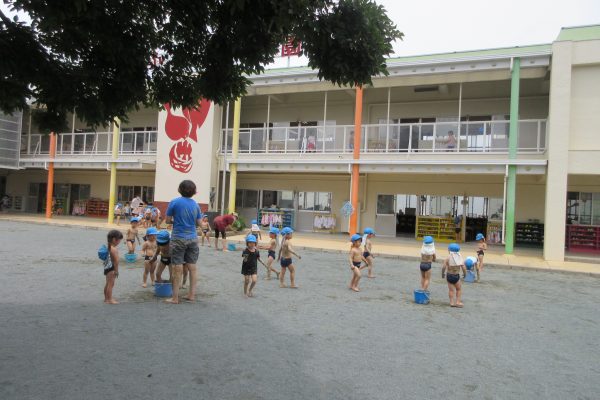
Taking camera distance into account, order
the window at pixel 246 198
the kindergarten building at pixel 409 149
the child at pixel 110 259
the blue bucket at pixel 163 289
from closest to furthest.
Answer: the child at pixel 110 259, the blue bucket at pixel 163 289, the kindergarten building at pixel 409 149, the window at pixel 246 198

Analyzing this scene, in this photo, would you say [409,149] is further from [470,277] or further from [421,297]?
[421,297]

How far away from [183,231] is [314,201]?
15.0m

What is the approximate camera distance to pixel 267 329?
5.57 m

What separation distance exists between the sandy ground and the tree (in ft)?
7.72

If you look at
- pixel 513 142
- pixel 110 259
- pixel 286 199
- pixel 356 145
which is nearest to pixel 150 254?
pixel 110 259

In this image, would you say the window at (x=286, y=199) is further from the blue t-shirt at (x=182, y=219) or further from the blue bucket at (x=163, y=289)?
the blue t-shirt at (x=182, y=219)

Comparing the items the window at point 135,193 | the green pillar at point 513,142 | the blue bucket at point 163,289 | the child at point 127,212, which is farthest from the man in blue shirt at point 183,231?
the window at point 135,193

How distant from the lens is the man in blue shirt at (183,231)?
657 cm

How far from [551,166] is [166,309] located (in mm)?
12732

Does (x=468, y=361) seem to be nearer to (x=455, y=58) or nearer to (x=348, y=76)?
(x=348, y=76)

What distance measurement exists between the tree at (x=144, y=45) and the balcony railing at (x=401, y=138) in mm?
12249

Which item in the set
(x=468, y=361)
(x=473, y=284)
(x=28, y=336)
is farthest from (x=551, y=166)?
(x=28, y=336)

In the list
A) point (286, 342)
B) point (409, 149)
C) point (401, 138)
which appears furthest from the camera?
point (401, 138)

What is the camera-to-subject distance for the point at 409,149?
53.8 ft
